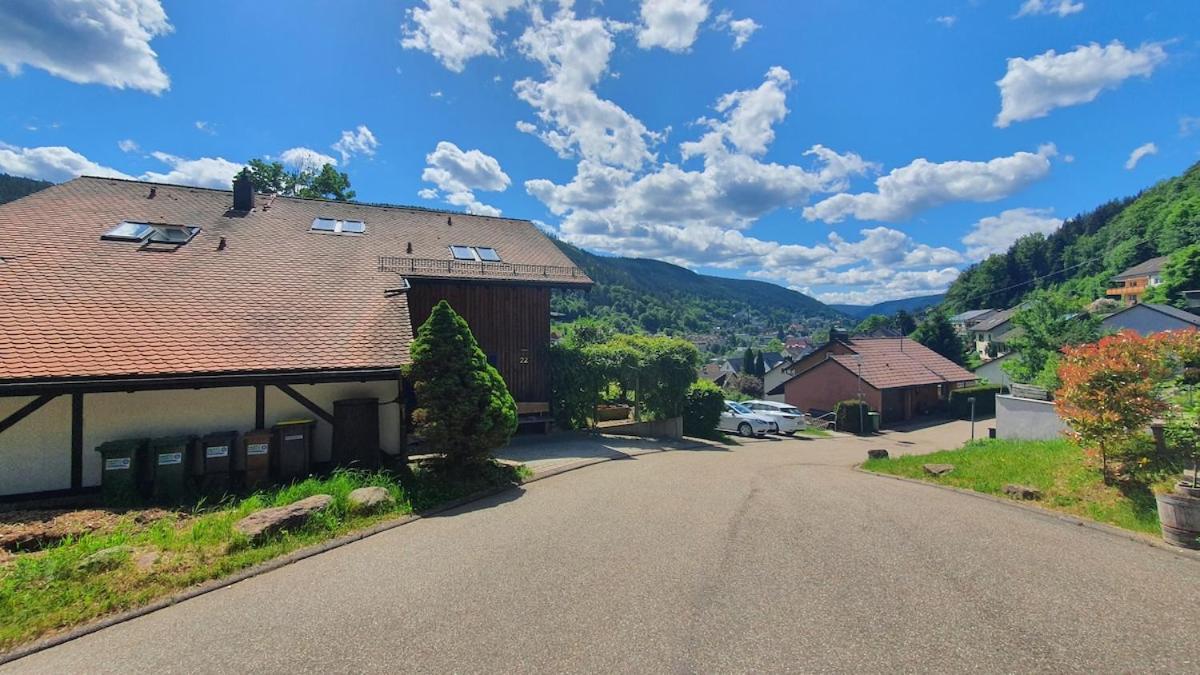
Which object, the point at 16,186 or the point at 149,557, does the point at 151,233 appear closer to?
the point at 149,557

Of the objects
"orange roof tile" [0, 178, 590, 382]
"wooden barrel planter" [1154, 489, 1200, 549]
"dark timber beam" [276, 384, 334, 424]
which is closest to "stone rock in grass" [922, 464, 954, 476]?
"wooden barrel planter" [1154, 489, 1200, 549]

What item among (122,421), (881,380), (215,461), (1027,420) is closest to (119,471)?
(122,421)

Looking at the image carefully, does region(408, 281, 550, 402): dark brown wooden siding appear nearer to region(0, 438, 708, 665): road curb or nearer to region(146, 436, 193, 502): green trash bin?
region(0, 438, 708, 665): road curb

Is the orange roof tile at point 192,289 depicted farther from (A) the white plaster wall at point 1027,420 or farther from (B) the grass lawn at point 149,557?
(A) the white plaster wall at point 1027,420

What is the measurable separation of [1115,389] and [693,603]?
7482mm

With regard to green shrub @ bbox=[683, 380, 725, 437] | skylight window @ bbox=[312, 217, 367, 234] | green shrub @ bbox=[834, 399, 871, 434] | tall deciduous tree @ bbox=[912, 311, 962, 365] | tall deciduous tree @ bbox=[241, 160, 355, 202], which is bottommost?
Answer: green shrub @ bbox=[834, 399, 871, 434]

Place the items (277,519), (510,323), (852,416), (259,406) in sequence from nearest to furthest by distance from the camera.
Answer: (277,519), (259,406), (510,323), (852,416)

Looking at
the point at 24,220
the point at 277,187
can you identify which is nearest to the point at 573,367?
the point at 24,220

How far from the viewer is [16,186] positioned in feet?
134

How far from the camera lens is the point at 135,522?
5969 mm

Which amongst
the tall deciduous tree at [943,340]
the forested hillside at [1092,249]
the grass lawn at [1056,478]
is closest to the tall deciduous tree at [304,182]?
the grass lawn at [1056,478]

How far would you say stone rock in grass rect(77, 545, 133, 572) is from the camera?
4.57 metres

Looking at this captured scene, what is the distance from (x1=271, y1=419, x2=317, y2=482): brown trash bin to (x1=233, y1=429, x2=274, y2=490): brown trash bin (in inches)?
10.3

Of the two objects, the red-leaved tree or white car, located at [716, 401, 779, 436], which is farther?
white car, located at [716, 401, 779, 436]
